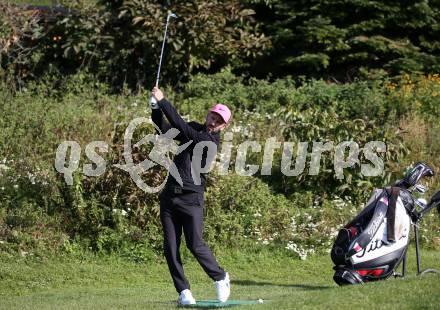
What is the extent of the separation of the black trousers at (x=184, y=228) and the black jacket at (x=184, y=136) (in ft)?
0.41

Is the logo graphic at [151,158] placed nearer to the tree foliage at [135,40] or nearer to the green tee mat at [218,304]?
the green tee mat at [218,304]

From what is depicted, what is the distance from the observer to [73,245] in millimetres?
12672

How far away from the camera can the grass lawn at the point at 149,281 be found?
938cm

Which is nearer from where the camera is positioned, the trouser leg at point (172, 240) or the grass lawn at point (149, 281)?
the trouser leg at point (172, 240)

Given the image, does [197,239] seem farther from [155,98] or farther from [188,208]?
[155,98]

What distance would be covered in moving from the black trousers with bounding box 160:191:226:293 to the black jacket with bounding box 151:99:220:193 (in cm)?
13

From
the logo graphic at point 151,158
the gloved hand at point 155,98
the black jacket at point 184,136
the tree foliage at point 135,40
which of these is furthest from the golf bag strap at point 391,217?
the tree foliage at point 135,40

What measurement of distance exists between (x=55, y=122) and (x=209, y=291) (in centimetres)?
539

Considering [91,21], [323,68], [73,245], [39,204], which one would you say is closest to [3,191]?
[39,204]

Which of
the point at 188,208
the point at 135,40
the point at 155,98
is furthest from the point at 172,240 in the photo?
the point at 135,40

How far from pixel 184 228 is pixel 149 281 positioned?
9.53ft

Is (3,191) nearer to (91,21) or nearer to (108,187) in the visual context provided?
(108,187)

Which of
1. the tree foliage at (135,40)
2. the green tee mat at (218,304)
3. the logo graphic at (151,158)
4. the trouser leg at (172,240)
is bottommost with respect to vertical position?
the green tee mat at (218,304)

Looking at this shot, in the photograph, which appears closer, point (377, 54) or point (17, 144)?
point (17, 144)
